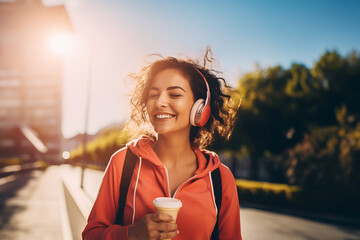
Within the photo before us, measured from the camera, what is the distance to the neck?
178cm

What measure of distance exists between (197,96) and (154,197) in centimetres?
65

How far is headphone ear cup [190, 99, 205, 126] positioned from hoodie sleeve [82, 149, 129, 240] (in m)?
0.45

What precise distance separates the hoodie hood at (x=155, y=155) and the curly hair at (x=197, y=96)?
0.16 metres

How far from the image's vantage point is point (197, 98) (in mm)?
1813

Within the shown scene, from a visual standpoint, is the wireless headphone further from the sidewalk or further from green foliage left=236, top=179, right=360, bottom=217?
green foliage left=236, top=179, right=360, bottom=217

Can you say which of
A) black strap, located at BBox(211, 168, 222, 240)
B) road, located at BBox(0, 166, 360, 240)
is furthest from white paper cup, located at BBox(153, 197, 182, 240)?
road, located at BBox(0, 166, 360, 240)

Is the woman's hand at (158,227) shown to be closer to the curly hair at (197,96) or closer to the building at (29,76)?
the curly hair at (197,96)

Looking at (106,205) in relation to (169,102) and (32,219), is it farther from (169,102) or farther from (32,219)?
(32,219)

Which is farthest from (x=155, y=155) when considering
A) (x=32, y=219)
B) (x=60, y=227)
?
(x=32, y=219)

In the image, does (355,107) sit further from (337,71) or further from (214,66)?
(214,66)

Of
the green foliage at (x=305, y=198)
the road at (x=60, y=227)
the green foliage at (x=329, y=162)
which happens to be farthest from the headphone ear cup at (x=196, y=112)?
the green foliage at (x=305, y=198)

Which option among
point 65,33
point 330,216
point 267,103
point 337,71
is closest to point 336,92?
point 337,71

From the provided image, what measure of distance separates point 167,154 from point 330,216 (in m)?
11.8

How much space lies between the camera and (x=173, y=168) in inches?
69.6
